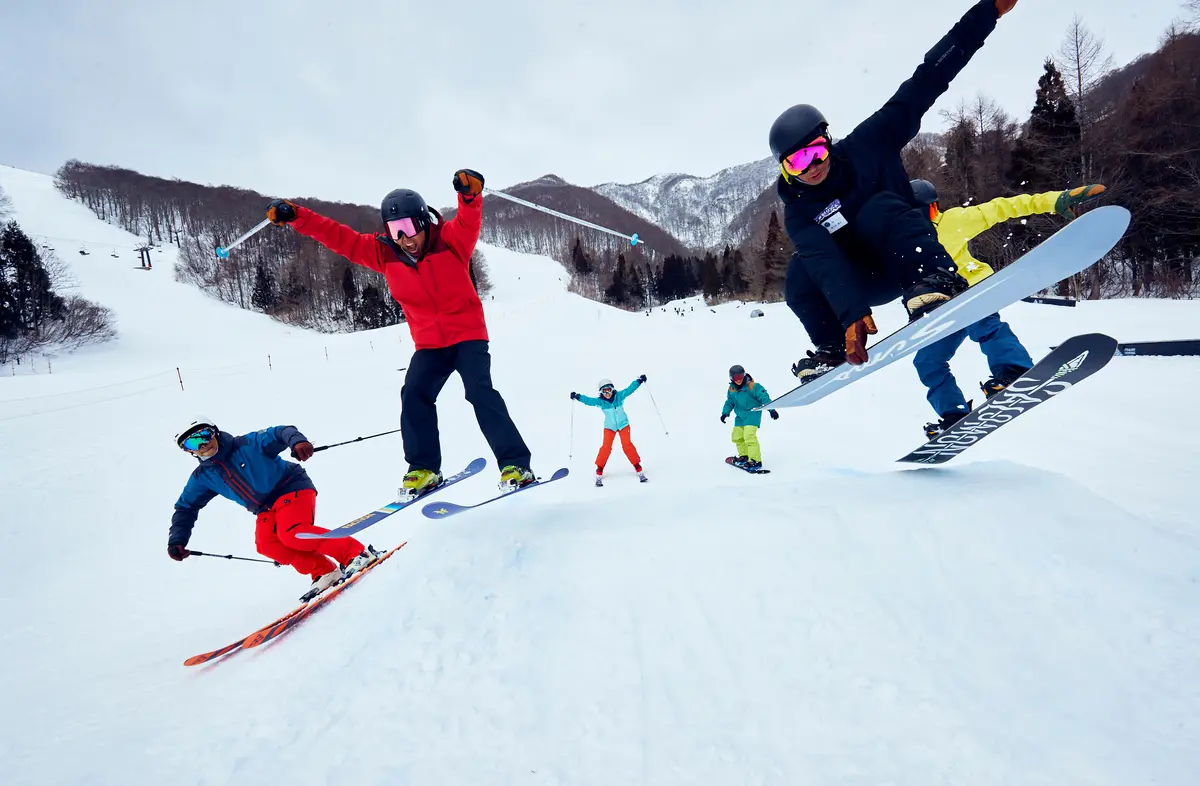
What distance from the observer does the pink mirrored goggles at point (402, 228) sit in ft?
11.8

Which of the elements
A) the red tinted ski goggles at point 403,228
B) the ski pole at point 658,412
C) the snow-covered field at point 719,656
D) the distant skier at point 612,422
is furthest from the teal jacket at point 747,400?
the red tinted ski goggles at point 403,228

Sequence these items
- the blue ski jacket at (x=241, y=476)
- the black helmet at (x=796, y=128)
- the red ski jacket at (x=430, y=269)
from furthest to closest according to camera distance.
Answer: the blue ski jacket at (x=241, y=476)
the red ski jacket at (x=430, y=269)
the black helmet at (x=796, y=128)

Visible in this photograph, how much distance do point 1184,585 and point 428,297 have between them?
456 centimetres

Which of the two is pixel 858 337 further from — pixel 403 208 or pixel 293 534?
pixel 293 534

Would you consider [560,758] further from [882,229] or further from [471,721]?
[882,229]

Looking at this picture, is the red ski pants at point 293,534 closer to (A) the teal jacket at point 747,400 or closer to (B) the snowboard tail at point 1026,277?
(B) the snowboard tail at point 1026,277

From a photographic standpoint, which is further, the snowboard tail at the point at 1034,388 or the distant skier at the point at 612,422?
the distant skier at the point at 612,422

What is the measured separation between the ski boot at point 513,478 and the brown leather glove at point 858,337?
2.38 m

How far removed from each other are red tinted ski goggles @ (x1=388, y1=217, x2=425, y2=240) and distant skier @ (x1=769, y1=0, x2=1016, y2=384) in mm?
2649

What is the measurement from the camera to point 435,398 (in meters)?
3.81

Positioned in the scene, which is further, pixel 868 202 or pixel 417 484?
pixel 417 484

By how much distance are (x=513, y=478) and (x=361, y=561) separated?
2.52 meters

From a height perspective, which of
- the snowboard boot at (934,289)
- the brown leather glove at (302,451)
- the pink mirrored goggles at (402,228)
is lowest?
the brown leather glove at (302,451)

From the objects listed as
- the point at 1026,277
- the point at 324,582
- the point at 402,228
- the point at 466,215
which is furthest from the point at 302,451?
the point at 1026,277
